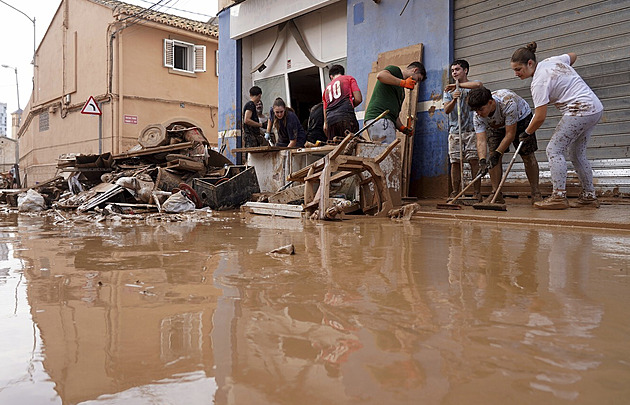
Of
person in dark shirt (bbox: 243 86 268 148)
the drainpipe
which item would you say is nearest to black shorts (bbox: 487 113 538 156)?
person in dark shirt (bbox: 243 86 268 148)

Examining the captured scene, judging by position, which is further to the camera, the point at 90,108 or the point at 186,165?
the point at 90,108

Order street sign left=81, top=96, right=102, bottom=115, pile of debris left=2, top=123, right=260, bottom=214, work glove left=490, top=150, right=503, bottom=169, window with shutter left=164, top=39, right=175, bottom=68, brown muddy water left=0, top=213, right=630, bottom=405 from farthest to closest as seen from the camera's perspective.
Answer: window with shutter left=164, top=39, right=175, bottom=68
street sign left=81, top=96, right=102, bottom=115
pile of debris left=2, top=123, right=260, bottom=214
work glove left=490, top=150, right=503, bottom=169
brown muddy water left=0, top=213, right=630, bottom=405

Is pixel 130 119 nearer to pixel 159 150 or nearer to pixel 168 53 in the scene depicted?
pixel 168 53

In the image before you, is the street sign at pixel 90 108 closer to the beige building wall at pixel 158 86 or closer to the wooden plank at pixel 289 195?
the beige building wall at pixel 158 86

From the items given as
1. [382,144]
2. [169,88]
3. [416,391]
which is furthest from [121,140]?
[416,391]

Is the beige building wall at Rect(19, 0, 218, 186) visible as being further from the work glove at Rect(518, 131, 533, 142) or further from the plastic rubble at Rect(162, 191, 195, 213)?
the work glove at Rect(518, 131, 533, 142)

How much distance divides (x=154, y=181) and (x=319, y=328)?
6.47 metres

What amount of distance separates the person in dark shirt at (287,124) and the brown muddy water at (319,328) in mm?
5227

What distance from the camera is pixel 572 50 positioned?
18.9 feet

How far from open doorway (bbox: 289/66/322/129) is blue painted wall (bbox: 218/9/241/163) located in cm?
131

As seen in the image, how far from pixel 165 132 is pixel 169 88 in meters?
10.3

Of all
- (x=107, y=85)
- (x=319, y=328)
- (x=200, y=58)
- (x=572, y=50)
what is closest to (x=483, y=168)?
(x=572, y=50)

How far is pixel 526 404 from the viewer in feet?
2.58

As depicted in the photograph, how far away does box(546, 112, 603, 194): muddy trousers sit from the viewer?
14.4 ft
